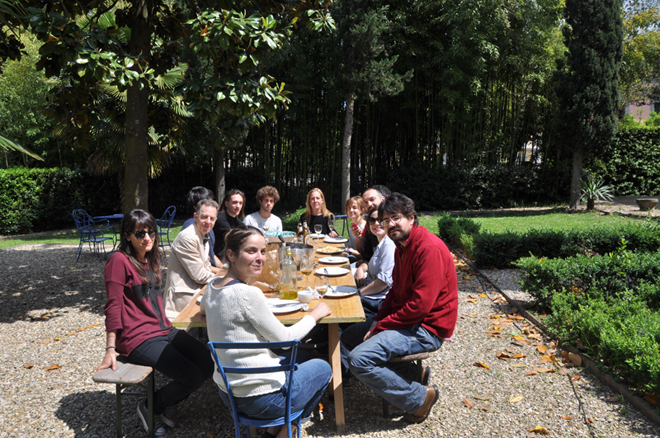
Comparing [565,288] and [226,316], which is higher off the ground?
[226,316]

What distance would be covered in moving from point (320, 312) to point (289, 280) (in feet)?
1.41

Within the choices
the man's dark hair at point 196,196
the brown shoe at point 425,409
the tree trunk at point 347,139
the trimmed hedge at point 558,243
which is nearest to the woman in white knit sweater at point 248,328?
the brown shoe at point 425,409

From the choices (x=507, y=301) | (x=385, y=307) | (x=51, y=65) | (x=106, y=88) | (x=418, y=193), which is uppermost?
(x=106, y=88)

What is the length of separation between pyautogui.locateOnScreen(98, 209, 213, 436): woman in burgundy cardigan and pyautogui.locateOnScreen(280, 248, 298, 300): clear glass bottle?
2.12 ft

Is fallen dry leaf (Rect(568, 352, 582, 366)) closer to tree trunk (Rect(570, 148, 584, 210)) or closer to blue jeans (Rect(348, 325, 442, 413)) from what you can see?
blue jeans (Rect(348, 325, 442, 413))

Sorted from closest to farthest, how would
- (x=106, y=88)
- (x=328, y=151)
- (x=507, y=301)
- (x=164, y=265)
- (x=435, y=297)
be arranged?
(x=435, y=297)
(x=507, y=301)
(x=164, y=265)
(x=106, y=88)
(x=328, y=151)

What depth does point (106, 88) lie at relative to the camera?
934 centimetres

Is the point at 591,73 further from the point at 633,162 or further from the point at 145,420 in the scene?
the point at 145,420

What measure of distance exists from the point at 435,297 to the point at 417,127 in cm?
1317

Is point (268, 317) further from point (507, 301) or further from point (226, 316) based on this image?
point (507, 301)

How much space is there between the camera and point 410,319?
9.00 feet

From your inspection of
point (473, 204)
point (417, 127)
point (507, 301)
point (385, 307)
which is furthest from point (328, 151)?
point (385, 307)

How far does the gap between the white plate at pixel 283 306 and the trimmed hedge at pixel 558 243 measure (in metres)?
4.50

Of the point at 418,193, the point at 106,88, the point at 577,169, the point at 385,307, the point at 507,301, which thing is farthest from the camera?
the point at 418,193
